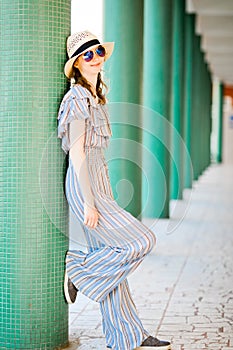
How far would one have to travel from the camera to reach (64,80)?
13.8 feet

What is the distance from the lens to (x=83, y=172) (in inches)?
153

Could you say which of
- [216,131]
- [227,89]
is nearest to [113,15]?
[216,131]

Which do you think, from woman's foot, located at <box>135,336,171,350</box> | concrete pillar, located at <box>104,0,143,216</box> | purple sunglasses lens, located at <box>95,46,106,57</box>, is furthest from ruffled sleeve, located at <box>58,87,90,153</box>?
concrete pillar, located at <box>104,0,143,216</box>

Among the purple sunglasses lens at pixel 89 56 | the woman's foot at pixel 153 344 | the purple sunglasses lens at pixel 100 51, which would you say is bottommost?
the woman's foot at pixel 153 344

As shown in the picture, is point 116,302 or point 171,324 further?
point 171,324

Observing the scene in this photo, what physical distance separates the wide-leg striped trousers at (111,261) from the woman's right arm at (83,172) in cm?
7

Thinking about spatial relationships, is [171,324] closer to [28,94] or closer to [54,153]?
[54,153]

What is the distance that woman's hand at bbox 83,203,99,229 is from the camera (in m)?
3.87

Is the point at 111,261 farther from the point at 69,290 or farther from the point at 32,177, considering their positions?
the point at 32,177

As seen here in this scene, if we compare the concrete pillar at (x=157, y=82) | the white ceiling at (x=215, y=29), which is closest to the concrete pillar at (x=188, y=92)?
the white ceiling at (x=215, y=29)

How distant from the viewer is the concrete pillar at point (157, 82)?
9891 mm

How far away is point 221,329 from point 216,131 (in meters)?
30.0

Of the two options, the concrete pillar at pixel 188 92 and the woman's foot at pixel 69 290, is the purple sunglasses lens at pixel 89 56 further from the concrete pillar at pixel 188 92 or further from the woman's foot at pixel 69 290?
the concrete pillar at pixel 188 92

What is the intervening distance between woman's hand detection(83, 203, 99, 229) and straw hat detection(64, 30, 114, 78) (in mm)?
755
